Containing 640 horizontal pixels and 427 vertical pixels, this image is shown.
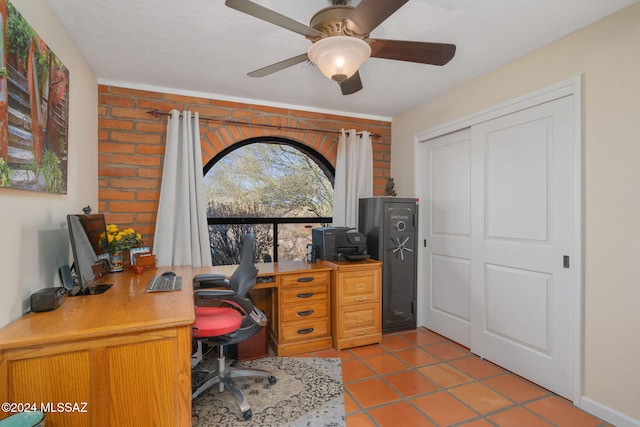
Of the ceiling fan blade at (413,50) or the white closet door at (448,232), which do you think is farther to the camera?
the white closet door at (448,232)

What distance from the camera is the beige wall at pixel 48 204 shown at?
1.39m

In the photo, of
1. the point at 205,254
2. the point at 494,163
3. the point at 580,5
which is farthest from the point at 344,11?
the point at 205,254

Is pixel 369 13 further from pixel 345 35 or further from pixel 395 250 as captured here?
pixel 395 250

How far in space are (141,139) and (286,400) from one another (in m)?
2.55

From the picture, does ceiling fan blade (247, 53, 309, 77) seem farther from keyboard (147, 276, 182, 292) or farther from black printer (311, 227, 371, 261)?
black printer (311, 227, 371, 261)

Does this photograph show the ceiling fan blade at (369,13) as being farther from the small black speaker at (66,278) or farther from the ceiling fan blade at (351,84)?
the small black speaker at (66,278)

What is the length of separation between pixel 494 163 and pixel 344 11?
1.90 meters

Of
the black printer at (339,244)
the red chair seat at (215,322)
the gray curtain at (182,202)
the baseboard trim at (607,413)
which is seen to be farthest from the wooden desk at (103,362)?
the baseboard trim at (607,413)

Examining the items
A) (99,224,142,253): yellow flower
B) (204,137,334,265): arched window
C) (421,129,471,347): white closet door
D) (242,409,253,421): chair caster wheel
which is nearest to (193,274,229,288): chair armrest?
(99,224,142,253): yellow flower

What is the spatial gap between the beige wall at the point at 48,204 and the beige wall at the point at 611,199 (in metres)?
3.12

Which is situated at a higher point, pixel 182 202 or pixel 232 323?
pixel 182 202

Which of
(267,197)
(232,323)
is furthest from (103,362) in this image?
(267,197)

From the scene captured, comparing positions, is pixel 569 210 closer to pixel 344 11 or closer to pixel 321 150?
pixel 344 11

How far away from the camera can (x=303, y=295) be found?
286 cm
